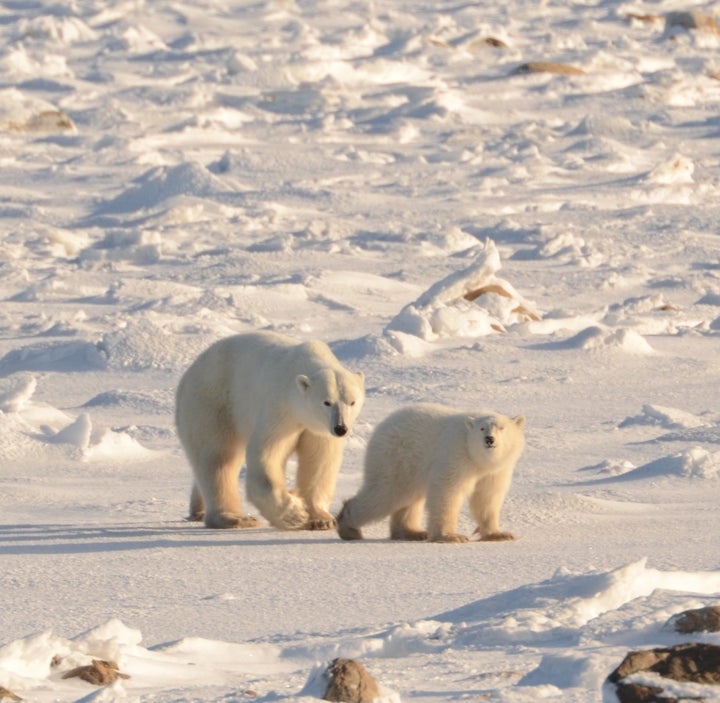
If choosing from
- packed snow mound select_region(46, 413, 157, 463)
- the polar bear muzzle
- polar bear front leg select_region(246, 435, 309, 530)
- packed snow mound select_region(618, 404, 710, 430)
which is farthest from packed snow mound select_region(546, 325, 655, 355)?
the polar bear muzzle

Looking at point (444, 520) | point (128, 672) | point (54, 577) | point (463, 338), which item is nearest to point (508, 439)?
point (444, 520)

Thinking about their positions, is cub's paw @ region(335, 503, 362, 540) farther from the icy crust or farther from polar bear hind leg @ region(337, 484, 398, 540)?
the icy crust

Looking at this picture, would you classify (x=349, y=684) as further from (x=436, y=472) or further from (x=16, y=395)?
(x=16, y=395)

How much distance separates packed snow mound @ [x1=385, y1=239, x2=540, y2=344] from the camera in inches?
396

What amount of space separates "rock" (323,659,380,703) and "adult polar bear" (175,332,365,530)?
2710 mm

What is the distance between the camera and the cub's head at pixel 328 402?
5496 mm

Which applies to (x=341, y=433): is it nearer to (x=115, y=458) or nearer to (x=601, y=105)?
(x=115, y=458)

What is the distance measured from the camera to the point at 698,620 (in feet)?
10.3

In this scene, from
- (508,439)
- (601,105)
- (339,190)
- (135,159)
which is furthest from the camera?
(601,105)

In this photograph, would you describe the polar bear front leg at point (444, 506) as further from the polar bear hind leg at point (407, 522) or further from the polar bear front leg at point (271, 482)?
the polar bear front leg at point (271, 482)

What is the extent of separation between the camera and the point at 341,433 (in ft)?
18.1

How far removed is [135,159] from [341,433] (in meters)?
13.6

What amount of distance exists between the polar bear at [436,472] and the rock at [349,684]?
105 inches

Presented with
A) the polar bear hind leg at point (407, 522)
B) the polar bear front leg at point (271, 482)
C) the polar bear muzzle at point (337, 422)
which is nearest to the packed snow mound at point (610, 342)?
the polar bear hind leg at point (407, 522)
